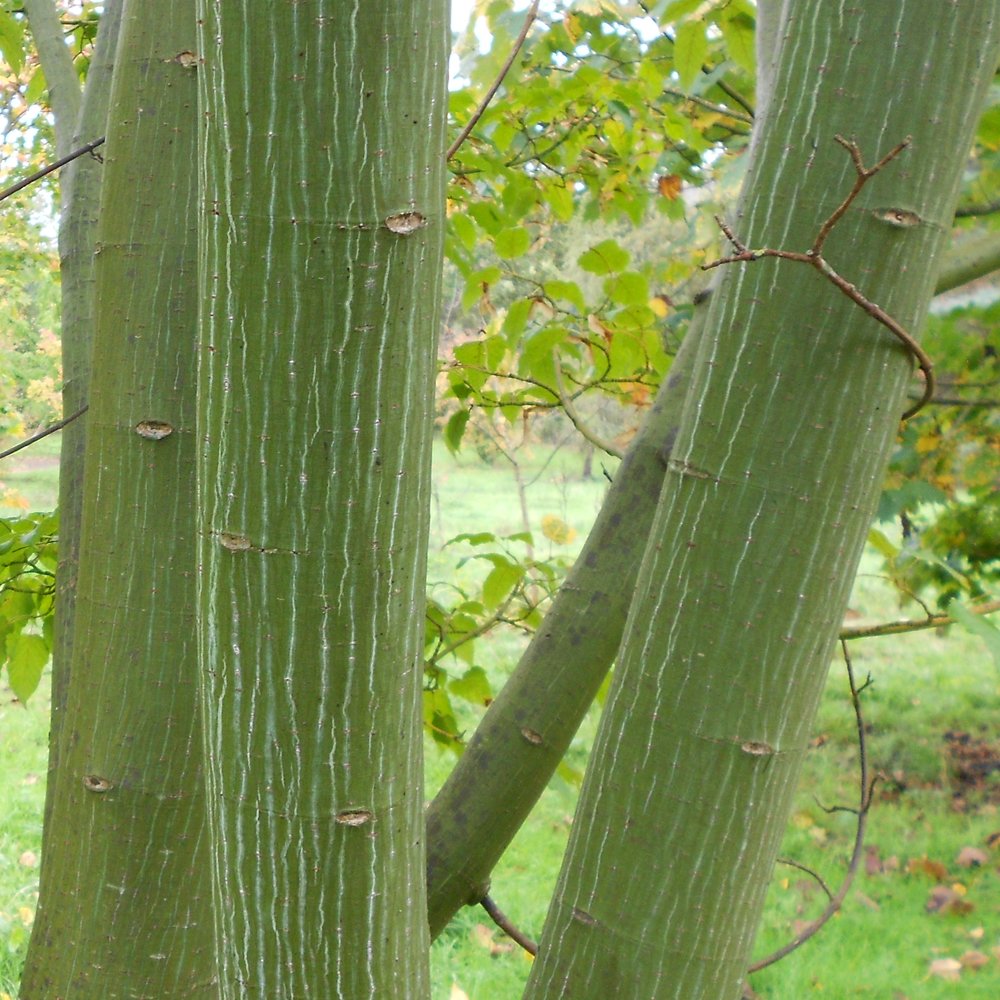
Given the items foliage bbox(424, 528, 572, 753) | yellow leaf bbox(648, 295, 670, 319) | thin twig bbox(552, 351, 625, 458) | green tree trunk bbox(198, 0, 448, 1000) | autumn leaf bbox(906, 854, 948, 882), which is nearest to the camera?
green tree trunk bbox(198, 0, 448, 1000)

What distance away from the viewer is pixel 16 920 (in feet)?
12.4

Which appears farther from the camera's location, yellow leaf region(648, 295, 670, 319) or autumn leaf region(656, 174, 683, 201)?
autumn leaf region(656, 174, 683, 201)

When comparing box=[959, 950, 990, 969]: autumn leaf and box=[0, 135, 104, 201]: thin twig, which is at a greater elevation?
box=[0, 135, 104, 201]: thin twig

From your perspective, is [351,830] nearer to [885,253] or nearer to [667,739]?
[667,739]

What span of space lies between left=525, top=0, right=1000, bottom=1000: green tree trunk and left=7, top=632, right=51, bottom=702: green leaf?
1.35 m

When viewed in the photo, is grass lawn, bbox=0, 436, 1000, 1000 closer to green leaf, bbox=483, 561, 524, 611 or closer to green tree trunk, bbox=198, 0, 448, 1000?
green leaf, bbox=483, 561, 524, 611

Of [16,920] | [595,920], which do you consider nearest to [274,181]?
[595,920]

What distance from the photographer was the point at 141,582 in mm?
1148

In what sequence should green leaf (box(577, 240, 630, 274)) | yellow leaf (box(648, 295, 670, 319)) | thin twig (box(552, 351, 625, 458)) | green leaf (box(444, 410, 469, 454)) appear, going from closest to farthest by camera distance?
thin twig (box(552, 351, 625, 458)) → green leaf (box(577, 240, 630, 274)) → green leaf (box(444, 410, 469, 454)) → yellow leaf (box(648, 295, 670, 319))

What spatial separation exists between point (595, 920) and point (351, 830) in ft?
0.98

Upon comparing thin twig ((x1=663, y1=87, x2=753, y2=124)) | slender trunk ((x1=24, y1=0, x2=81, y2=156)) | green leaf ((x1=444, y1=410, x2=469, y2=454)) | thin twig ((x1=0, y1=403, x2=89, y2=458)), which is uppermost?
thin twig ((x1=663, y1=87, x2=753, y2=124))

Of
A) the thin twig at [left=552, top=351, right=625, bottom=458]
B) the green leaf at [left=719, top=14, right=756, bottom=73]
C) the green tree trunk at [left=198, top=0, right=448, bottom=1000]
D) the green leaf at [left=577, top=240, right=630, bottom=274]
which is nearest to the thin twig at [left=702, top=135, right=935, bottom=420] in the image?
the green tree trunk at [left=198, top=0, right=448, bottom=1000]

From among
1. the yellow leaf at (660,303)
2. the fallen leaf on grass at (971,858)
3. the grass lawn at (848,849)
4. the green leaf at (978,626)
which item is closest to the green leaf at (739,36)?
the yellow leaf at (660,303)

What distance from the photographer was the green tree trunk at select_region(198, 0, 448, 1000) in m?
0.67
